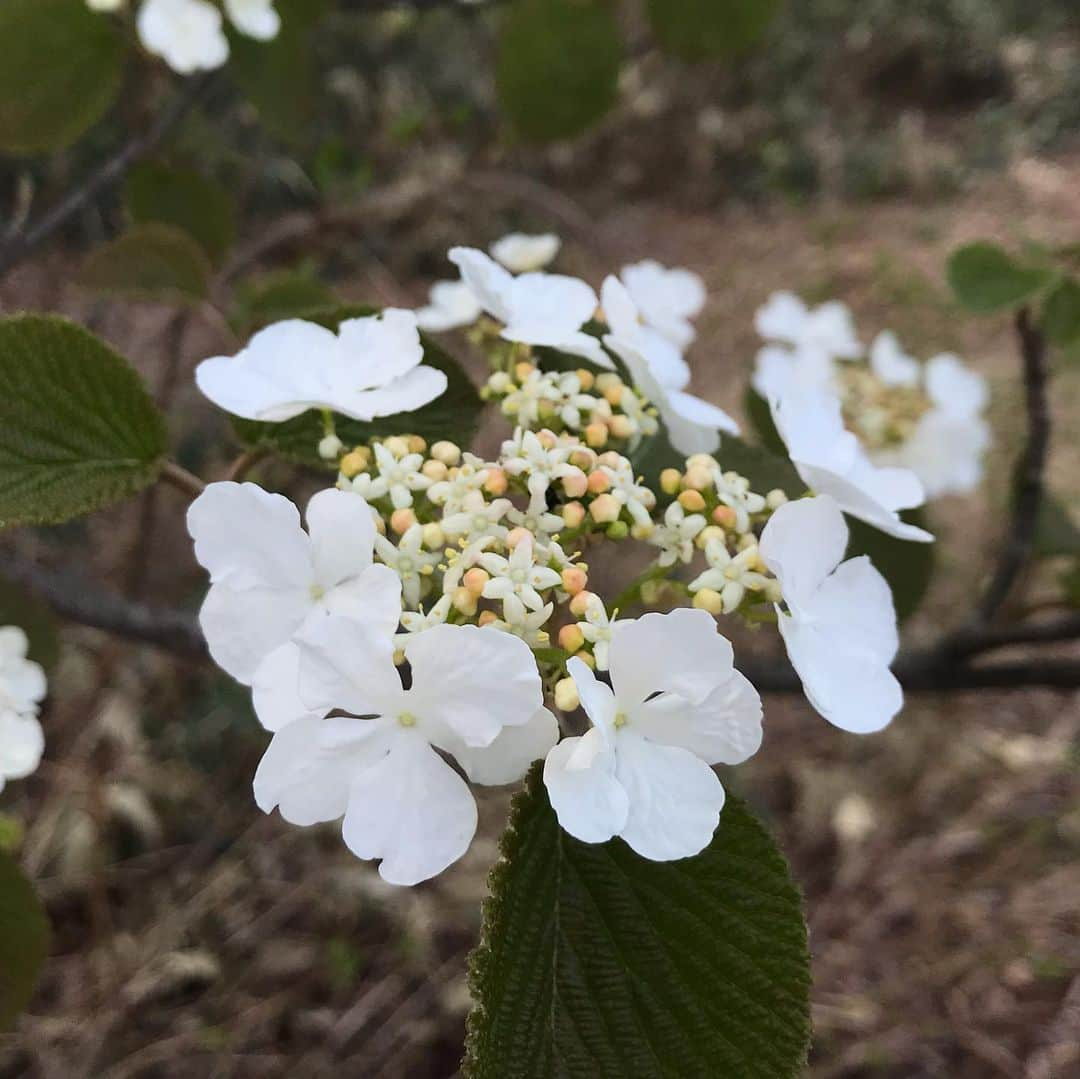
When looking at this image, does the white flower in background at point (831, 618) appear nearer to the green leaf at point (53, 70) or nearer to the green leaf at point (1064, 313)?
the green leaf at point (1064, 313)

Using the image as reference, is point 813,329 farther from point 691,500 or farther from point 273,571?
point 273,571

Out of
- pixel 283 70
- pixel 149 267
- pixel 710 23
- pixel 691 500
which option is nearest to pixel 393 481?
pixel 691 500

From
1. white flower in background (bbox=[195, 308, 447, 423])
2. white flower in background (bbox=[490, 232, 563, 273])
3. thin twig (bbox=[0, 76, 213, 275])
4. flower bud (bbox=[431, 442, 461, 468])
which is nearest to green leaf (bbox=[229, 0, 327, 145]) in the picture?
thin twig (bbox=[0, 76, 213, 275])

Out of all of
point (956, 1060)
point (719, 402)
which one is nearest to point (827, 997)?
point (956, 1060)

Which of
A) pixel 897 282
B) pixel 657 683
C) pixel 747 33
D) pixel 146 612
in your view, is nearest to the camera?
pixel 657 683

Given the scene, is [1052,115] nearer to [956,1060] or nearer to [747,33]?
[747,33]

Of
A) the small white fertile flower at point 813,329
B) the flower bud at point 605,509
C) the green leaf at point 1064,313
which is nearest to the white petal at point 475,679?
the flower bud at point 605,509
